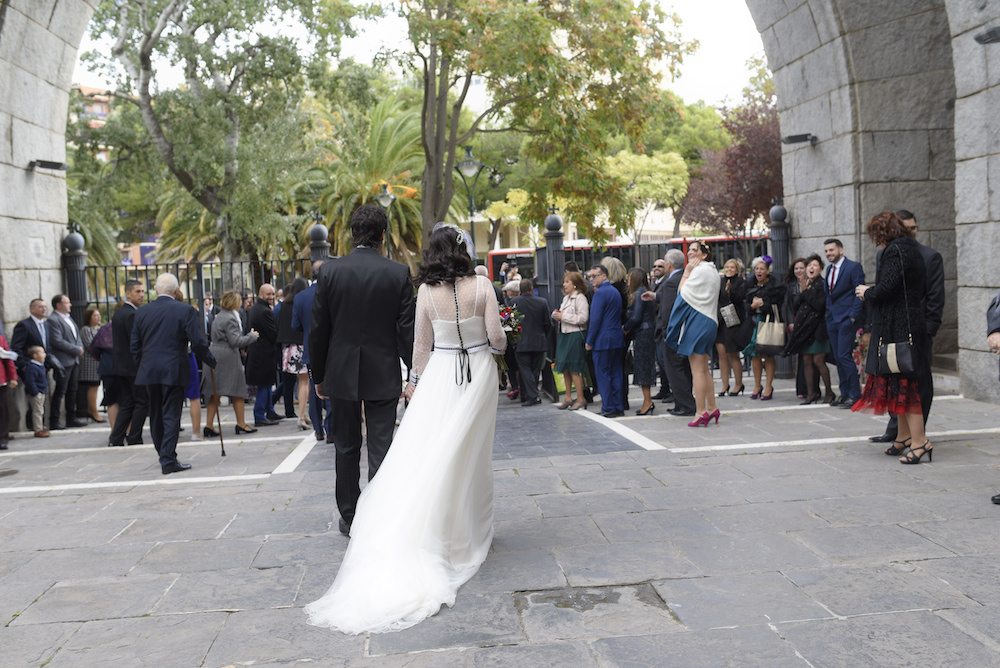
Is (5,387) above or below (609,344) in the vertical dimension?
below

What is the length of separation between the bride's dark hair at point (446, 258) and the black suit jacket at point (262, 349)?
19.5 feet

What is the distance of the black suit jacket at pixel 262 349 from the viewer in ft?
33.6

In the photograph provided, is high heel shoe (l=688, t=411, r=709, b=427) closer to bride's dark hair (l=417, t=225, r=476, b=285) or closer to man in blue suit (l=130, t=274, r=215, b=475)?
bride's dark hair (l=417, t=225, r=476, b=285)

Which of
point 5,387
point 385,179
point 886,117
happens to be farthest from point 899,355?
point 385,179

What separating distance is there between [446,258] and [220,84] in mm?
15300

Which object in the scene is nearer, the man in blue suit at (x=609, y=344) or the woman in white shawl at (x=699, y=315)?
the woman in white shawl at (x=699, y=315)

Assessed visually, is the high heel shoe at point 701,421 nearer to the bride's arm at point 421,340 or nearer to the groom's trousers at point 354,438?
the groom's trousers at point 354,438

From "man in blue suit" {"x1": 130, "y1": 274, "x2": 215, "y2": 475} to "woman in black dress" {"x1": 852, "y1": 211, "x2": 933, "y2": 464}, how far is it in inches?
225

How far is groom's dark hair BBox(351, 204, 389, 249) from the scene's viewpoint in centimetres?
516

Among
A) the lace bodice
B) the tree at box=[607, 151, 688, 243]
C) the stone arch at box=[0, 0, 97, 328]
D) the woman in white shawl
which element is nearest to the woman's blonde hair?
the woman in white shawl

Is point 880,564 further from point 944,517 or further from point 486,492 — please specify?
point 486,492

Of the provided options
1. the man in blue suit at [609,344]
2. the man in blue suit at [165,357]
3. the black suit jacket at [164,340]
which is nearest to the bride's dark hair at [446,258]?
the man in blue suit at [165,357]

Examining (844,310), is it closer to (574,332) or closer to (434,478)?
(574,332)

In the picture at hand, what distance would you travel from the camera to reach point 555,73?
14609mm
